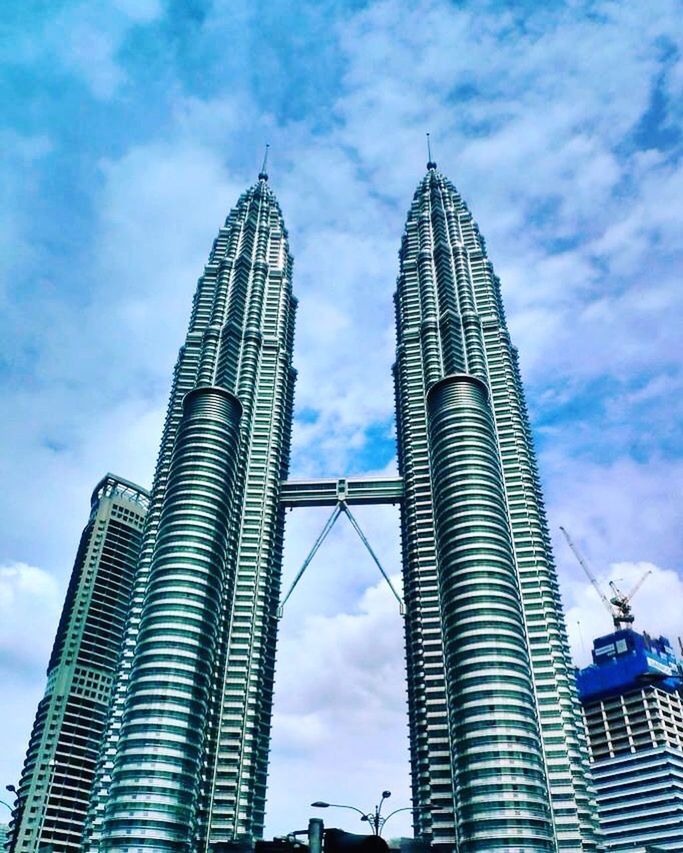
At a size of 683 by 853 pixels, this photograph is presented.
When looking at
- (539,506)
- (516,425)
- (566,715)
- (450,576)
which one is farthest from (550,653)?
(516,425)

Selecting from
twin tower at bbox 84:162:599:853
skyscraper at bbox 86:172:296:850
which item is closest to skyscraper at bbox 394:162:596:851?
twin tower at bbox 84:162:599:853

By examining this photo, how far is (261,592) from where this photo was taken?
17962cm

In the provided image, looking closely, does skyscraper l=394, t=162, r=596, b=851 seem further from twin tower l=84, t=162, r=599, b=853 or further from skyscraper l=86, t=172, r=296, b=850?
skyscraper l=86, t=172, r=296, b=850

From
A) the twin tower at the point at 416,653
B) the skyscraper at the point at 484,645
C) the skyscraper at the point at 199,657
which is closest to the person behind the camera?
the skyscraper at the point at 484,645

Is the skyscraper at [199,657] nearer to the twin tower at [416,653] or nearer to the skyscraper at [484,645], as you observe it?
the twin tower at [416,653]

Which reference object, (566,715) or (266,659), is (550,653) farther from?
(266,659)

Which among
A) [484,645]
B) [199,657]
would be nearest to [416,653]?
[484,645]

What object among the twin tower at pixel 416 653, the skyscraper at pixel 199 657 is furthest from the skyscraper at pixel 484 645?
the skyscraper at pixel 199 657

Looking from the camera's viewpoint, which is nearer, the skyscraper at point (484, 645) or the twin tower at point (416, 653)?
the skyscraper at point (484, 645)

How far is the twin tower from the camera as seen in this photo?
13238cm

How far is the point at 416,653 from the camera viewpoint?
17238 centimetres

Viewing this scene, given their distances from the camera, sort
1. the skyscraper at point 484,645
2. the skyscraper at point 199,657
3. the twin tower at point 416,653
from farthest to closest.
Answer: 1. the skyscraper at point 199,657
2. the twin tower at point 416,653
3. the skyscraper at point 484,645

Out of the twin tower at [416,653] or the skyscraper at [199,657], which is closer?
the twin tower at [416,653]

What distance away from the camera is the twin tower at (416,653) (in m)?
132
